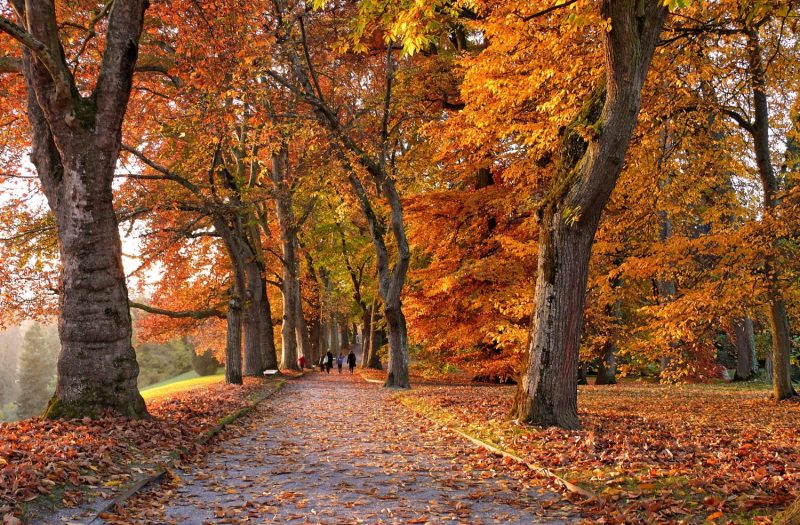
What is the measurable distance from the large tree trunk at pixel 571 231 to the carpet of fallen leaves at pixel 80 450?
16.3 feet

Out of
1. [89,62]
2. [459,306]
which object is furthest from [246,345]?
[89,62]

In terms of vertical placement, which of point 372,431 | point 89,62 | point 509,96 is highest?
point 89,62

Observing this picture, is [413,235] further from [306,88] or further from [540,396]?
[540,396]

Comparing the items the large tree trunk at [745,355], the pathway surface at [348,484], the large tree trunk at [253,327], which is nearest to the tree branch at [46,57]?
the pathway surface at [348,484]

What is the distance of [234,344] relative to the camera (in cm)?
1861

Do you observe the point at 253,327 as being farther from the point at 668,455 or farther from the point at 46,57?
the point at 668,455

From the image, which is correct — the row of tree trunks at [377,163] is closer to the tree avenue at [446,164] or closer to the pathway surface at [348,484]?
the tree avenue at [446,164]

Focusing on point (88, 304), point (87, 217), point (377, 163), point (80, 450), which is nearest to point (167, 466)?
point (80, 450)

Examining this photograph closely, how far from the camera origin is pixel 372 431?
1039 centimetres

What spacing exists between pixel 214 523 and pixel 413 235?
54.3 feet

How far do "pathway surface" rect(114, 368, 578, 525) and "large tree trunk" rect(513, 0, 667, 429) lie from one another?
149 centimetres

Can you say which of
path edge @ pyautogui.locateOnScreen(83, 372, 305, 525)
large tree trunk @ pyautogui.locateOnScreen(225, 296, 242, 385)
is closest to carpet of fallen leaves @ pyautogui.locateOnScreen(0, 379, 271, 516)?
path edge @ pyautogui.locateOnScreen(83, 372, 305, 525)

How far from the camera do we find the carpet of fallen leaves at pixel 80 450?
5.02 meters

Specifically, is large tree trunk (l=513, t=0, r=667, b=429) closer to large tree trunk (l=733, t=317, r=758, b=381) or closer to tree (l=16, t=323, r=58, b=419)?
large tree trunk (l=733, t=317, r=758, b=381)
